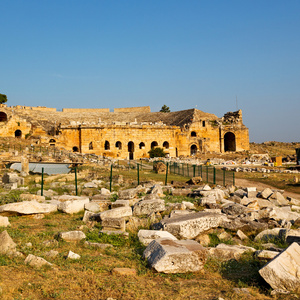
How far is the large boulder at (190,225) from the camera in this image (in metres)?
6.70

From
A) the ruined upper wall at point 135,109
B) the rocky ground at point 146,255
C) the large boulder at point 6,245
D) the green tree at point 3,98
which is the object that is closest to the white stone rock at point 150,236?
the rocky ground at point 146,255

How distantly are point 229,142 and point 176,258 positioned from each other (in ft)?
150

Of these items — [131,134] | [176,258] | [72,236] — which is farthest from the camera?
[131,134]

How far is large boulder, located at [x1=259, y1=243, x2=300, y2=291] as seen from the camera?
14.2ft

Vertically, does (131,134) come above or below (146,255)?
above

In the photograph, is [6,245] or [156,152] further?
[156,152]

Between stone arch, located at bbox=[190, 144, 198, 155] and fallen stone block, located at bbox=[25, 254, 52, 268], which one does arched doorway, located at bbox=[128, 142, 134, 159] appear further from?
fallen stone block, located at bbox=[25, 254, 52, 268]

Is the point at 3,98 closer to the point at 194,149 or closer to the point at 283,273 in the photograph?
the point at 194,149

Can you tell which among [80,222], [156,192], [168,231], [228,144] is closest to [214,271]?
[168,231]

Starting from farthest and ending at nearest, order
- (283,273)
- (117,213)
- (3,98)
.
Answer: (3,98) → (117,213) → (283,273)

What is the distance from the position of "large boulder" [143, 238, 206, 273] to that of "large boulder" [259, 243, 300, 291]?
1.06 metres

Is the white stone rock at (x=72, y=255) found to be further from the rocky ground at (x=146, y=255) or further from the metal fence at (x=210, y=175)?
the metal fence at (x=210, y=175)

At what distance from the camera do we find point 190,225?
6785 mm

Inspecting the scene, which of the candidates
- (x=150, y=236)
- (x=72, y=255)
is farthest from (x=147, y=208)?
(x=72, y=255)
